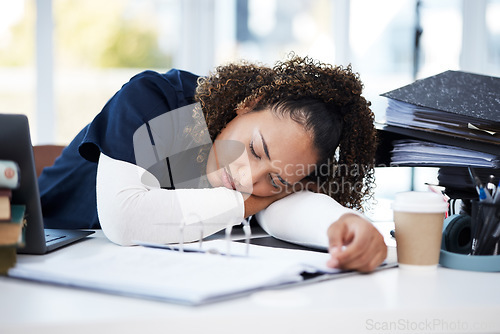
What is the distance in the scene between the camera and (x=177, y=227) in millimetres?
945

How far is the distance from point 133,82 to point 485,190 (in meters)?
0.76

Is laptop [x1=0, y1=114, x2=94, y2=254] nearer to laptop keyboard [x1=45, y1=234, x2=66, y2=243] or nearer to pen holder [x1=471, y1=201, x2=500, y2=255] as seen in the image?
laptop keyboard [x1=45, y1=234, x2=66, y2=243]

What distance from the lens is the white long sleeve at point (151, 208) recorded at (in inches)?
36.8

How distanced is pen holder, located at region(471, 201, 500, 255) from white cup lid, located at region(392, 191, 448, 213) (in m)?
0.08

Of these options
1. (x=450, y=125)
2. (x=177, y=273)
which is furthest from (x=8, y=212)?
(x=450, y=125)

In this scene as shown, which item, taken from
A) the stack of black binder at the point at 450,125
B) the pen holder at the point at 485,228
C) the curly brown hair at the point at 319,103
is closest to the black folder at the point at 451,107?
the stack of black binder at the point at 450,125

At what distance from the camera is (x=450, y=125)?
1.03 meters

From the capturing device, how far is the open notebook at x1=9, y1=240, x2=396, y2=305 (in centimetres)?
58

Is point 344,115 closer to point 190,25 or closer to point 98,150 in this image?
point 98,150

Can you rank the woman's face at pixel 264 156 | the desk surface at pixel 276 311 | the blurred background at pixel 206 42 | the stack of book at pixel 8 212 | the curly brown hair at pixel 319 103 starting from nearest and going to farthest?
the desk surface at pixel 276 311 < the stack of book at pixel 8 212 < the woman's face at pixel 264 156 < the curly brown hair at pixel 319 103 < the blurred background at pixel 206 42

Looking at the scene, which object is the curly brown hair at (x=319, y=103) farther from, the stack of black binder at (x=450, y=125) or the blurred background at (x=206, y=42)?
the blurred background at (x=206, y=42)

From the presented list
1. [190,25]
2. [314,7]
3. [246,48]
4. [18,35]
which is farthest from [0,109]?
[314,7]

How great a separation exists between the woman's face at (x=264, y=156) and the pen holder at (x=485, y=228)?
0.40 meters

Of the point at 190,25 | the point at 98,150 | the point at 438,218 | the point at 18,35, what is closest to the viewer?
the point at 438,218
